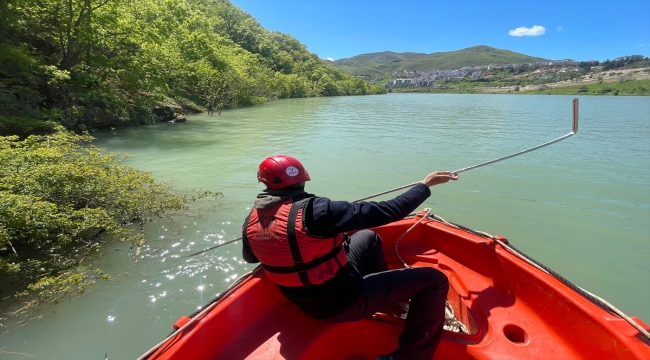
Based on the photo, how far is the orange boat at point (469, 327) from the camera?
2.43 m

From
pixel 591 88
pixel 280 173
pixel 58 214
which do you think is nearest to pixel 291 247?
pixel 280 173

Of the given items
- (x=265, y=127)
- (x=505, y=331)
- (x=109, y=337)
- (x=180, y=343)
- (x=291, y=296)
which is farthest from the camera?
(x=265, y=127)

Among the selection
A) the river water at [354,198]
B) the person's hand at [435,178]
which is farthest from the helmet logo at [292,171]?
the river water at [354,198]

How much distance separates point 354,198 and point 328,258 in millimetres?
6052

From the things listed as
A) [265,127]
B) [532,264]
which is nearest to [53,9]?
[265,127]

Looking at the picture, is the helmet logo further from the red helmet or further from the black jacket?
the black jacket

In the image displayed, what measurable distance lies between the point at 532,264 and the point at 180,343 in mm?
3126

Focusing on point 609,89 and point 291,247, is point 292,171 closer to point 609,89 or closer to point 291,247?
point 291,247

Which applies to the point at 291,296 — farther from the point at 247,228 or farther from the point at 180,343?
the point at 180,343

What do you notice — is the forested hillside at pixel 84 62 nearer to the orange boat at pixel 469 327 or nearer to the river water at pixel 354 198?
the river water at pixel 354 198

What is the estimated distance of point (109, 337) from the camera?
3715 millimetres

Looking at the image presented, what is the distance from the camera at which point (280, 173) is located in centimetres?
235

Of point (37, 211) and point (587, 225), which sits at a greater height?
point (37, 211)

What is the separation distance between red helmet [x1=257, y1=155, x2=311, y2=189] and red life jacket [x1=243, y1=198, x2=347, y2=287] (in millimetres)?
155
